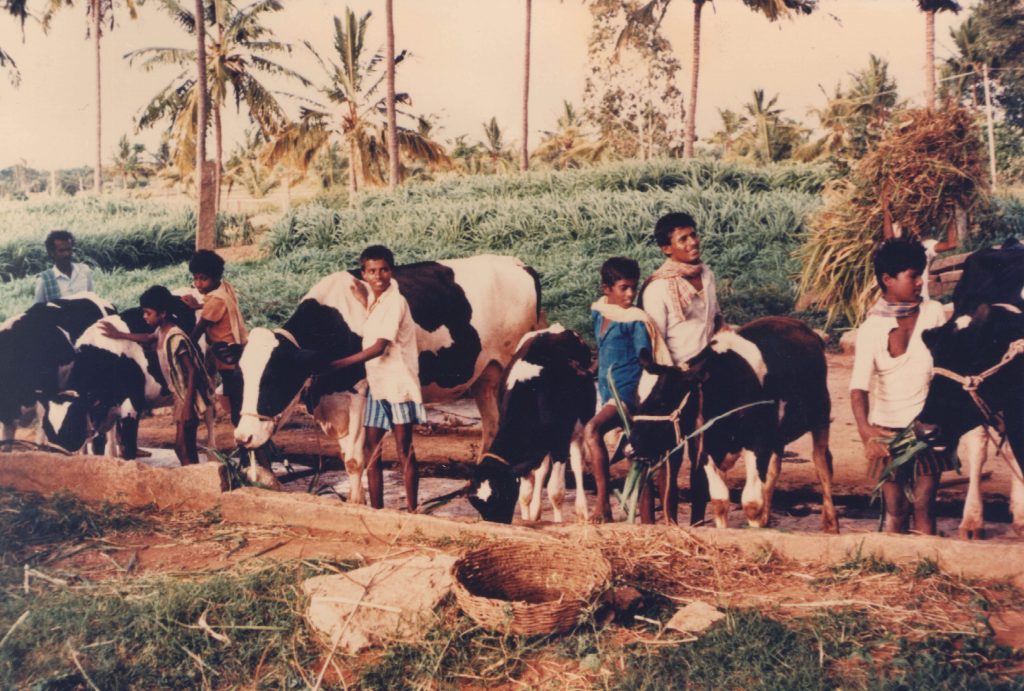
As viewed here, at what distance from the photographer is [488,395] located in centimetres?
709

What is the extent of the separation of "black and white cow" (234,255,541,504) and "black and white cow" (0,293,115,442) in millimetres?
2190

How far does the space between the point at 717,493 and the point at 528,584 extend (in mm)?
1489

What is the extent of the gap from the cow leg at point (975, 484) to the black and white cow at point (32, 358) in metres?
6.25

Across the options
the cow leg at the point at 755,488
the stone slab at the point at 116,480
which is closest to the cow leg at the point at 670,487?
the cow leg at the point at 755,488

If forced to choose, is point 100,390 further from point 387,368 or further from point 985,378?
point 985,378

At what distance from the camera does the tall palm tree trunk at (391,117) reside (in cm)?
717

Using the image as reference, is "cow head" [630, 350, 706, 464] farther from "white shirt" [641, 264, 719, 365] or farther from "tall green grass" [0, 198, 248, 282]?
"tall green grass" [0, 198, 248, 282]

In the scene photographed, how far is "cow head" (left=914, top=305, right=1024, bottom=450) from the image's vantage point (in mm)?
5117

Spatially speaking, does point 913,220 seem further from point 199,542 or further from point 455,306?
point 199,542

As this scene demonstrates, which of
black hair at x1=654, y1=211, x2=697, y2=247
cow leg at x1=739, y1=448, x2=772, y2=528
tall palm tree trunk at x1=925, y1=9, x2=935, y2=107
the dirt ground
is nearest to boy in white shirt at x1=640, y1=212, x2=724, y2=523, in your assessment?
black hair at x1=654, y1=211, x2=697, y2=247

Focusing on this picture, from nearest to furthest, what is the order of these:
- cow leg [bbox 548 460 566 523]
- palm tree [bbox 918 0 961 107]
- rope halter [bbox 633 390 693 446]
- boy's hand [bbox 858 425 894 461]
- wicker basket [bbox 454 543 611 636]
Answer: wicker basket [bbox 454 543 611 636] → boy's hand [bbox 858 425 894 461] → rope halter [bbox 633 390 693 446] → palm tree [bbox 918 0 961 107] → cow leg [bbox 548 460 566 523]

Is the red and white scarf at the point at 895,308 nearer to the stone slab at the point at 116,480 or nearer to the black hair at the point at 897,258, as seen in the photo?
the black hair at the point at 897,258

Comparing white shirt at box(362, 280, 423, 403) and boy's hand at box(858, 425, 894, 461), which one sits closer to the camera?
boy's hand at box(858, 425, 894, 461)

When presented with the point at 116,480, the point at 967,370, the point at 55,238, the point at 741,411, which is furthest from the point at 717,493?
the point at 55,238
